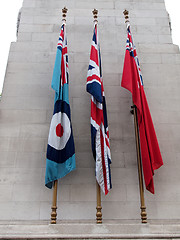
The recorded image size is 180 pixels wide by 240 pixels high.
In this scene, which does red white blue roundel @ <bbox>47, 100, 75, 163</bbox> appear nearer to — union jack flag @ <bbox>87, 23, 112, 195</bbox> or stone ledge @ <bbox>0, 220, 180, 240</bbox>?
union jack flag @ <bbox>87, 23, 112, 195</bbox>

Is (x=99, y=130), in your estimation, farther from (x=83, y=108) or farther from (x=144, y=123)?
(x=83, y=108)

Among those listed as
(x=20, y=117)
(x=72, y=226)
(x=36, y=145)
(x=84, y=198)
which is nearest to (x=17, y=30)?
(x=20, y=117)

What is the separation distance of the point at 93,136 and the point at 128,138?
133 cm

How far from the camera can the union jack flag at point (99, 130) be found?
213 inches

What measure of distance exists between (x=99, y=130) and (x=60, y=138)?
92 centimetres

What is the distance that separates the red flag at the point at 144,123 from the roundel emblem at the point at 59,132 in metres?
1.70

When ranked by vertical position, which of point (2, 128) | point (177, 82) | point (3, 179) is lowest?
point (3, 179)

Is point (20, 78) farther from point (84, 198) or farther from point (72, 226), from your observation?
point (72, 226)

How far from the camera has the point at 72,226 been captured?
466cm

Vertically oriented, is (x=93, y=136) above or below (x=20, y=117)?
below

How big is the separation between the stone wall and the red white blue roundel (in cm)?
68

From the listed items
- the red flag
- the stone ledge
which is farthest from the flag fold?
the red flag

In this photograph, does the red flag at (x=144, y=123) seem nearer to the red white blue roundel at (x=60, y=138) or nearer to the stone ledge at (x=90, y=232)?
the stone ledge at (x=90, y=232)

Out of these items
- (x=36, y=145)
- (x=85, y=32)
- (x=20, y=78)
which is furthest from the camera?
(x=85, y=32)
